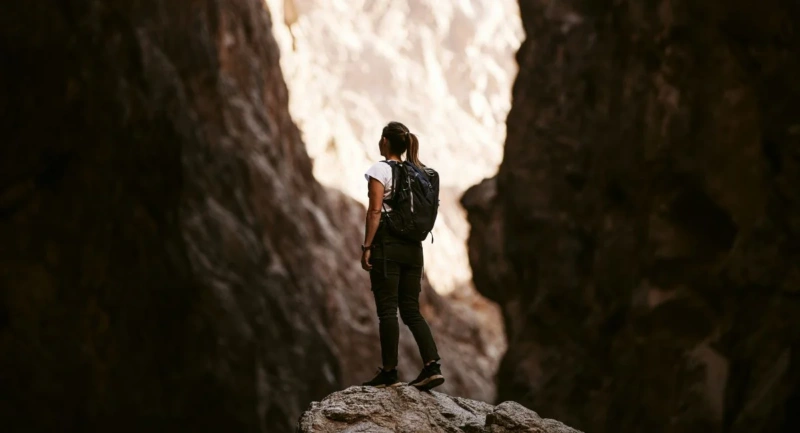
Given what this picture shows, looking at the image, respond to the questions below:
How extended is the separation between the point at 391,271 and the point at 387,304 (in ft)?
0.78

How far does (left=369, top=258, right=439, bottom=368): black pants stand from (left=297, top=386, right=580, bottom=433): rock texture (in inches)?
11.4

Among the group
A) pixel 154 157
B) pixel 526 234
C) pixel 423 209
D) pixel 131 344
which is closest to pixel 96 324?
pixel 131 344

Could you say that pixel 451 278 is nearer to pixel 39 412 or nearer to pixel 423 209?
pixel 39 412

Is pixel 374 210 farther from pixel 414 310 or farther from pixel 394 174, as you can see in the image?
pixel 414 310

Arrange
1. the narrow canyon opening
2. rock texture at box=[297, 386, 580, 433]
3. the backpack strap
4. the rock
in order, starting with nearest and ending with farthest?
1. rock texture at box=[297, 386, 580, 433]
2. the backpack strap
3. the narrow canyon opening
4. the rock

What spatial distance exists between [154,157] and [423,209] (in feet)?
47.8

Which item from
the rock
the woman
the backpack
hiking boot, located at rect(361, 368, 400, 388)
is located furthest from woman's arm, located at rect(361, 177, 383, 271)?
the rock

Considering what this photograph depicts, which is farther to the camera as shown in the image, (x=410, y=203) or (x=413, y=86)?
(x=413, y=86)

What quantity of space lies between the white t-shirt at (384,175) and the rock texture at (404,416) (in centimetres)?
134

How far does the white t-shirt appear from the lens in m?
7.32

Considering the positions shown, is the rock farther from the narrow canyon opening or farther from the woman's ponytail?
the woman's ponytail

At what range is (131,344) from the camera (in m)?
20.7

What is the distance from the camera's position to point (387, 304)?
7.35 metres

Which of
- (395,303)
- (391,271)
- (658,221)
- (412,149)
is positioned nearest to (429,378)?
(395,303)
